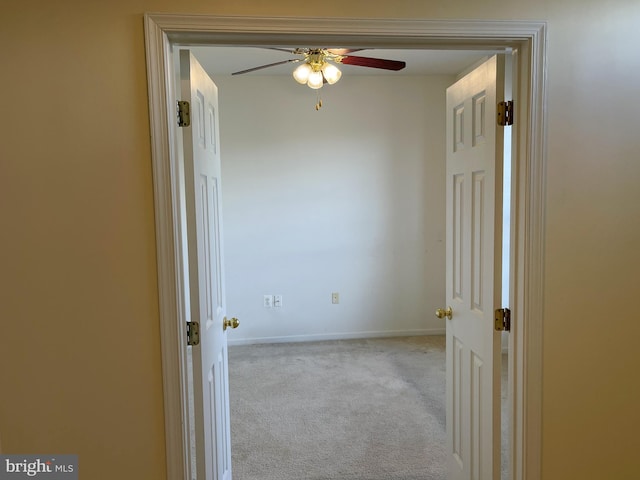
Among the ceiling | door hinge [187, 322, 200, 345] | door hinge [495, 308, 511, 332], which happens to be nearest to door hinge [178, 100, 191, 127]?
door hinge [187, 322, 200, 345]

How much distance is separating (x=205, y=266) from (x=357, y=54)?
9.22 ft

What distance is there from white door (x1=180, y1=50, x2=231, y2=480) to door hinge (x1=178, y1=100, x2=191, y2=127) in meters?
0.01

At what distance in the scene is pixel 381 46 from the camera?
58.4 inches

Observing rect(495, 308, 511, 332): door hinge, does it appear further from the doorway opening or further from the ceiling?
the doorway opening

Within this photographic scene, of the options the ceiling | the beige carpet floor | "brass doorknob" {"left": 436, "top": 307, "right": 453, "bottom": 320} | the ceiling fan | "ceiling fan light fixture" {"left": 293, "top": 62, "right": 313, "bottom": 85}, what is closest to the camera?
"brass doorknob" {"left": 436, "top": 307, "right": 453, "bottom": 320}

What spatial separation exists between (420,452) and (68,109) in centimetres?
241

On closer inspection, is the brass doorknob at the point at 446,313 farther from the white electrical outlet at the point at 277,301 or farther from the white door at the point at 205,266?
the white electrical outlet at the point at 277,301

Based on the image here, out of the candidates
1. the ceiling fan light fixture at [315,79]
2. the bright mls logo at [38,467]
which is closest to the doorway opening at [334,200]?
the ceiling fan light fixture at [315,79]

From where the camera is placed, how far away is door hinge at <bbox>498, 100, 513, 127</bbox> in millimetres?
1527

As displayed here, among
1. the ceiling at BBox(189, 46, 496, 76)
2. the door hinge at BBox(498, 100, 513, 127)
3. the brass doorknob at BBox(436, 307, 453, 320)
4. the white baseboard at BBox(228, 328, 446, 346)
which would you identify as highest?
the ceiling at BBox(189, 46, 496, 76)

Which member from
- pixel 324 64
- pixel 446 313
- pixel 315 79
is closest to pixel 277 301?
pixel 315 79

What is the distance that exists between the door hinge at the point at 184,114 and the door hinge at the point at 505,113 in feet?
3.54

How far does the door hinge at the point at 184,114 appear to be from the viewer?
4.78 feet

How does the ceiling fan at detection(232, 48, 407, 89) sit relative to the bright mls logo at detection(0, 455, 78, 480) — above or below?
above
